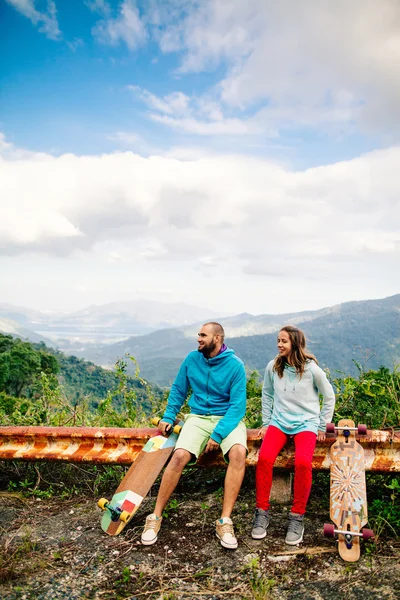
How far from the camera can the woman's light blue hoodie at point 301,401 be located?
154 inches

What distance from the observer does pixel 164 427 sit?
13.9 ft

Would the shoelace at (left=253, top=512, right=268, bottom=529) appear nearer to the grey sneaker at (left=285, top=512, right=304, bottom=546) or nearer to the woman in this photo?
the woman

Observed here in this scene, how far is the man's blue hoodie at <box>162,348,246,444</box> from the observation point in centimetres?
418

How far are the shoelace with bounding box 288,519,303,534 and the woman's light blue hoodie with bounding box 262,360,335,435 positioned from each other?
2.27 ft

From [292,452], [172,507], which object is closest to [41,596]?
[172,507]

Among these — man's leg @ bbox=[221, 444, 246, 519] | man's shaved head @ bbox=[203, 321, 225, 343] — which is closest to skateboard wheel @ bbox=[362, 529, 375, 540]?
man's leg @ bbox=[221, 444, 246, 519]

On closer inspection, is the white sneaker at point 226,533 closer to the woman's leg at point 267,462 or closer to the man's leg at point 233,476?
the man's leg at point 233,476

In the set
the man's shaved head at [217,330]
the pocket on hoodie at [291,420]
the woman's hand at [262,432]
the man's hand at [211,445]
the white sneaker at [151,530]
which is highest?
the man's shaved head at [217,330]

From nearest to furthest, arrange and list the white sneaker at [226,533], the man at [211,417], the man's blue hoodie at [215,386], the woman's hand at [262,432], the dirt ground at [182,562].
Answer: the dirt ground at [182,562] → the white sneaker at [226,533] → the man at [211,417] → the woman's hand at [262,432] → the man's blue hoodie at [215,386]

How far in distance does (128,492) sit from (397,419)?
255cm

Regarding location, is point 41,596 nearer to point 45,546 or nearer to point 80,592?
point 80,592

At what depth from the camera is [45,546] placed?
11.3 ft

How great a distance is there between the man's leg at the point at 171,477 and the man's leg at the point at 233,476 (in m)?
0.37

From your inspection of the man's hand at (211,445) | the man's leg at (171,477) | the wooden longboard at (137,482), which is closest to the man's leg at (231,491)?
the man's hand at (211,445)
